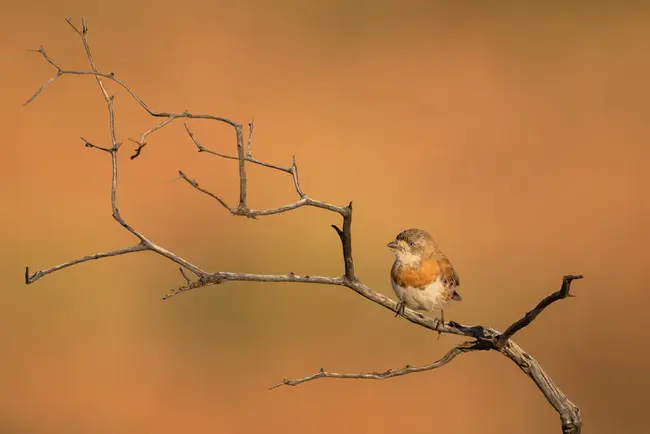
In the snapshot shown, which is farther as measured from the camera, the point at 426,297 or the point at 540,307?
the point at 426,297

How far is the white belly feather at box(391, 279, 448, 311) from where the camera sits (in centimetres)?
605

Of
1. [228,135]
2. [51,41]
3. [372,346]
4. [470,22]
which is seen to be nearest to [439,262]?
[372,346]

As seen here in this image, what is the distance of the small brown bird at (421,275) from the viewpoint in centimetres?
607

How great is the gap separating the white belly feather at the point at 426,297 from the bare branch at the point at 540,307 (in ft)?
4.79

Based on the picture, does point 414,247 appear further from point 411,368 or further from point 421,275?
point 411,368

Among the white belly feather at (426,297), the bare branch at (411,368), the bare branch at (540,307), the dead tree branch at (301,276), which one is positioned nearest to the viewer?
the bare branch at (540,307)

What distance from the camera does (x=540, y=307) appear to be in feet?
13.5

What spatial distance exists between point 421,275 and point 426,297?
152 millimetres

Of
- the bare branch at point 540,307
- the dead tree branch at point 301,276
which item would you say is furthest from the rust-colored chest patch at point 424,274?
the bare branch at point 540,307

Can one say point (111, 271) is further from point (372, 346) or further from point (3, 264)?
point (372, 346)

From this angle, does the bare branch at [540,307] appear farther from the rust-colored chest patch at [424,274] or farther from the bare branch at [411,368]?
the rust-colored chest patch at [424,274]

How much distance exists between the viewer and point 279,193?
15930 millimetres

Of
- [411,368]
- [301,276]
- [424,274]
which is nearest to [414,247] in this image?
[424,274]

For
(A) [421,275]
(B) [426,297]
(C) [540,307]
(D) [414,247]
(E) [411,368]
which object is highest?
(D) [414,247]
